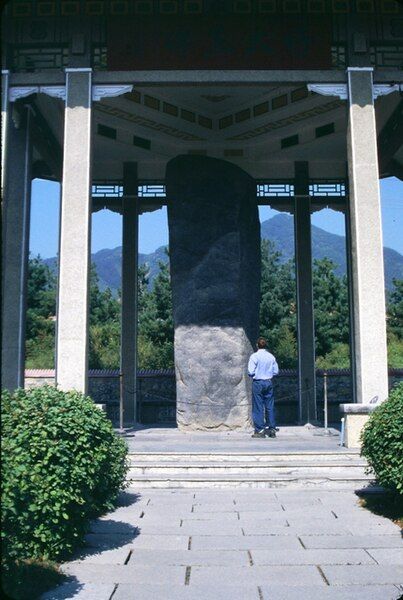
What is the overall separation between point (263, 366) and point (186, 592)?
600 cm

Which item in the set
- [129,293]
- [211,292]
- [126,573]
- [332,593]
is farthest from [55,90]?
[332,593]

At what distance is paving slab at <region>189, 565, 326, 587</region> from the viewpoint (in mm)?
3876

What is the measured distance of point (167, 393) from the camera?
1496 cm

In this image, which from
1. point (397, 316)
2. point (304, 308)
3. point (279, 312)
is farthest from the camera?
point (397, 316)

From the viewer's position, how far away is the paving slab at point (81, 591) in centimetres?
360

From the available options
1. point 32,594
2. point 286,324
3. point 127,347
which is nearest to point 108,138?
point 127,347

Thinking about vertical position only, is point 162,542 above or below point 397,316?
below

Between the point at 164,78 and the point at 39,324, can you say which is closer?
the point at 164,78

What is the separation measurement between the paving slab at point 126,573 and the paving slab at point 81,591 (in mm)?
75

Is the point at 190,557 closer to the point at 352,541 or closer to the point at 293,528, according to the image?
the point at 293,528

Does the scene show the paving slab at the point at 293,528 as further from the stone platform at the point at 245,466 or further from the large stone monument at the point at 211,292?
the large stone monument at the point at 211,292

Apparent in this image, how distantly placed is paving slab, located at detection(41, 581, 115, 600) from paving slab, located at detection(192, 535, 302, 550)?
1037 millimetres

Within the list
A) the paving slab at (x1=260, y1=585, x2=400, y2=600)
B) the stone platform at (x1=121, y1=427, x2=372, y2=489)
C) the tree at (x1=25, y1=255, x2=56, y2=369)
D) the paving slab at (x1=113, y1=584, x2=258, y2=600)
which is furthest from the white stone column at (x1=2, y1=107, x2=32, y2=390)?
the tree at (x1=25, y1=255, x2=56, y2=369)

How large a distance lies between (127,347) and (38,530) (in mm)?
10180
